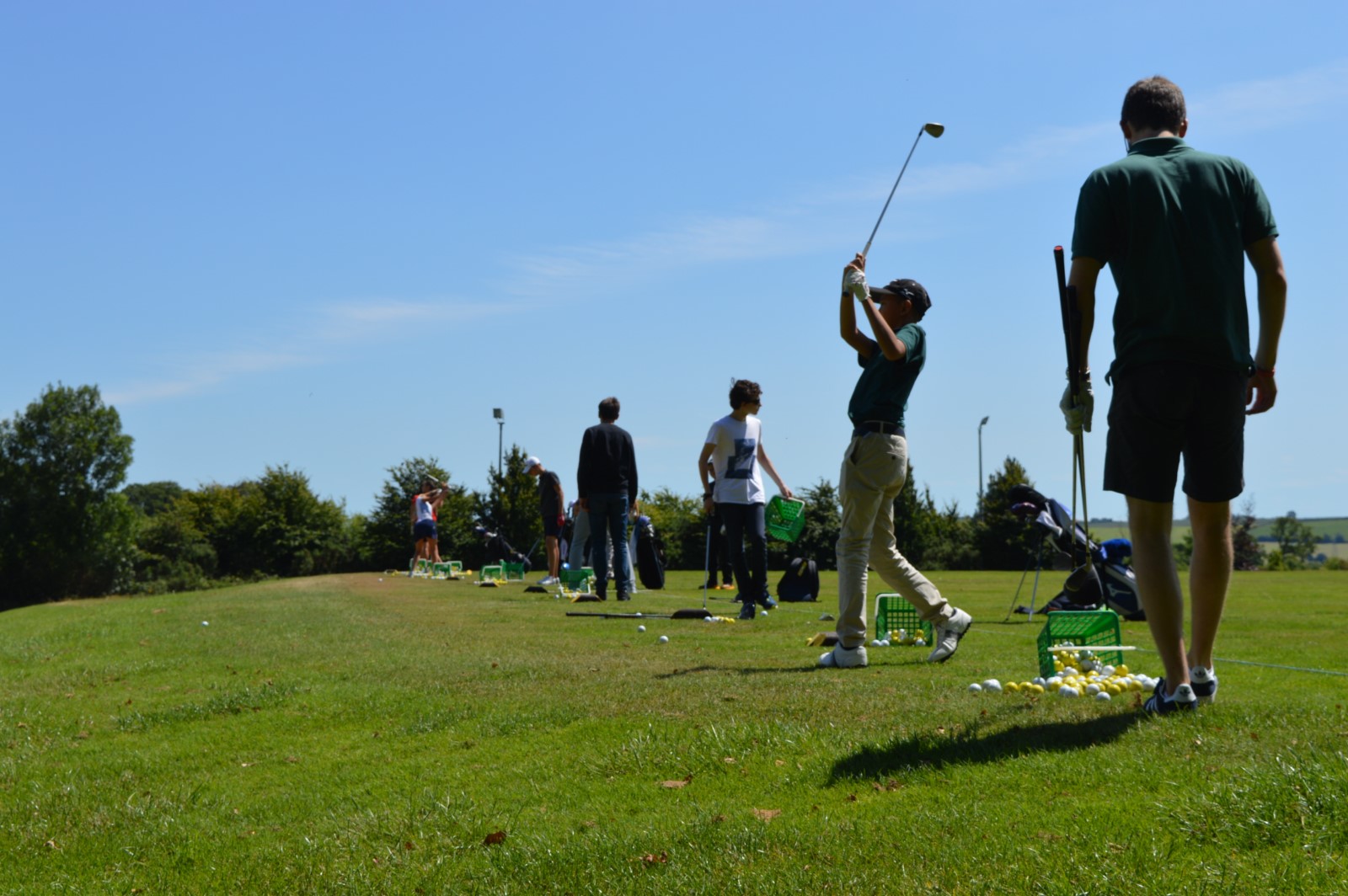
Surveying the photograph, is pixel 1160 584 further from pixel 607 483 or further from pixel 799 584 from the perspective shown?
pixel 799 584

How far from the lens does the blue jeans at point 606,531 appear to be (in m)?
14.3

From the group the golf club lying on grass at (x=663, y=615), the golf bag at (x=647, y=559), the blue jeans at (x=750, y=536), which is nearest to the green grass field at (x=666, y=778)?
the golf club lying on grass at (x=663, y=615)

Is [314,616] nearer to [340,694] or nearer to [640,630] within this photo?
[640,630]

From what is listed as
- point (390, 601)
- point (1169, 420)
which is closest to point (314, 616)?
point (390, 601)

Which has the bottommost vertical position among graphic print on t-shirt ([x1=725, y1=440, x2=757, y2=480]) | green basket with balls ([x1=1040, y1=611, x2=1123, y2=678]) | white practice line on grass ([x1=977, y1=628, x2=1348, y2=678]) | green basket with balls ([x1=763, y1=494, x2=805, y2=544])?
white practice line on grass ([x1=977, y1=628, x2=1348, y2=678])

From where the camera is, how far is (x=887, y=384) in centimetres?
716

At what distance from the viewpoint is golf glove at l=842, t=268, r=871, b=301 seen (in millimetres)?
6812

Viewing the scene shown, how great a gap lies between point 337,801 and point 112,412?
74.8 meters

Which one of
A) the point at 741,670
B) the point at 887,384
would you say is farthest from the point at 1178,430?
the point at 741,670

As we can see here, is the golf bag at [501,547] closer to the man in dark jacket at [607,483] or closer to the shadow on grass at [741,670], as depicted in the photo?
the man in dark jacket at [607,483]

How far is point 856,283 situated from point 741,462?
5.40 m

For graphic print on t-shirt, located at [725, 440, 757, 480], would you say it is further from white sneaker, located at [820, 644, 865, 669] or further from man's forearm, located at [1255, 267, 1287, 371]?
man's forearm, located at [1255, 267, 1287, 371]

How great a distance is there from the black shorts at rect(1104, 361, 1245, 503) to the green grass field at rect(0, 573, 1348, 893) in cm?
88

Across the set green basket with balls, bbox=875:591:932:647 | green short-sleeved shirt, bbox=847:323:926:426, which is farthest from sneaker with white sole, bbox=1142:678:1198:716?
green basket with balls, bbox=875:591:932:647
